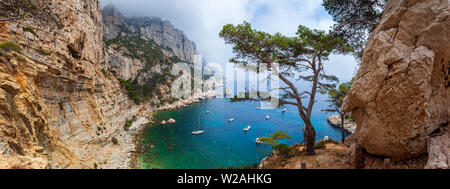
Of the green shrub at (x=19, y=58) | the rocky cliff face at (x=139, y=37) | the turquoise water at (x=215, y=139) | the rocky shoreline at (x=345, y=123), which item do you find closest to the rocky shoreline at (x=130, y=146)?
the turquoise water at (x=215, y=139)

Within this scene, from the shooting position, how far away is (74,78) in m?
13.3

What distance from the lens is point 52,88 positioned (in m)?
11.3

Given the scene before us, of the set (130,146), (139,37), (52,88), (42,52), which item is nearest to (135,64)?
(139,37)

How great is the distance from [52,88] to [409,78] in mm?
18551

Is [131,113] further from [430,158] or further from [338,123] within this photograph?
[338,123]

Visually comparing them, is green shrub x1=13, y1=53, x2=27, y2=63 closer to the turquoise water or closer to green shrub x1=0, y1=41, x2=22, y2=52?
green shrub x1=0, y1=41, x2=22, y2=52

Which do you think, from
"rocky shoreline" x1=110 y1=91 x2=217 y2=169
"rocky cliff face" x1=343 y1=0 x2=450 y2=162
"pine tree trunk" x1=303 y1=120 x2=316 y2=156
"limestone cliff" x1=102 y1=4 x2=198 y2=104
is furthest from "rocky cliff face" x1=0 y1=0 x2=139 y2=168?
"limestone cliff" x1=102 y1=4 x2=198 y2=104

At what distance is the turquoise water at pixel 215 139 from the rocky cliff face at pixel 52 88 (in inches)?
219

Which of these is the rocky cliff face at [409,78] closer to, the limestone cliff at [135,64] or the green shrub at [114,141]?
the green shrub at [114,141]

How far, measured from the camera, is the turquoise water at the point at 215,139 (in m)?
16.8

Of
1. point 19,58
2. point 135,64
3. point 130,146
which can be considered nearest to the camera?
point 19,58

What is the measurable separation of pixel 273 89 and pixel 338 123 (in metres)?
28.8

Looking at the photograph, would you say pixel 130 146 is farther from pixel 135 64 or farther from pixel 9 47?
pixel 135 64
